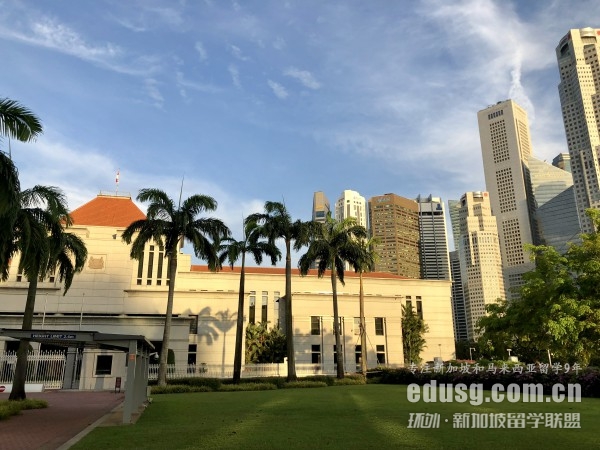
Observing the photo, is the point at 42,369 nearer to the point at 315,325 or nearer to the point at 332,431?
the point at 315,325

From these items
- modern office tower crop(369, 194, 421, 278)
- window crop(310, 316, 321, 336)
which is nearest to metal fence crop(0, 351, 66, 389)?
window crop(310, 316, 321, 336)

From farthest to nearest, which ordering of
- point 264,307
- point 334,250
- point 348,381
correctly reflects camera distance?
point 264,307
point 334,250
point 348,381

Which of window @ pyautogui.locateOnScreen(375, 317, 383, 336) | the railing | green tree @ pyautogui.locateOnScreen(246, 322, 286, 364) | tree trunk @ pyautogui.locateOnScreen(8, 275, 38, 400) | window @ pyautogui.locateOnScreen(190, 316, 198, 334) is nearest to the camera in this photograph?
tree trunk @ pyautogui.locateOnScreen(8, 275, 38, 400)

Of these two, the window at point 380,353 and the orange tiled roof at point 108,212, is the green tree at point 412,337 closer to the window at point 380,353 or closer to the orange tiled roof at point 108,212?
the window at point 380,353

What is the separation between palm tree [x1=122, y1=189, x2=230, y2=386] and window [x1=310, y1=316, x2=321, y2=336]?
965 inches

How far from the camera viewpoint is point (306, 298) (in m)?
54.5

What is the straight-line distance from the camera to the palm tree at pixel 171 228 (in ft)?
101

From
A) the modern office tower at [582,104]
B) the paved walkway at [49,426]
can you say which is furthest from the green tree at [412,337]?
the modern office tower at [582,104]

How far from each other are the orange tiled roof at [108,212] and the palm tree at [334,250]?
82.7ft

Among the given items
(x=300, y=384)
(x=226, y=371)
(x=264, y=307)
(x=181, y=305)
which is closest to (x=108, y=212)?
(x=181, y=305)

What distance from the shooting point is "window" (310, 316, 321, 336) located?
2106 inches

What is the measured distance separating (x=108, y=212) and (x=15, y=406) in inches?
1570

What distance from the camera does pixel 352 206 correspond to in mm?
180750

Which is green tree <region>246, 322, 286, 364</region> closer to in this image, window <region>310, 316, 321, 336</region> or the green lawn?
window <region>310, 316, 321, 336</region>
